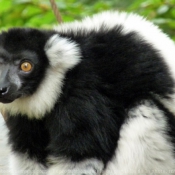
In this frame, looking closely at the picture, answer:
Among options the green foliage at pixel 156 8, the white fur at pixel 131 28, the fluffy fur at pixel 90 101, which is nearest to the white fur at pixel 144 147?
the fluffy fur at pixel 90 101

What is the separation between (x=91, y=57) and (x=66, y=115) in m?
0.58

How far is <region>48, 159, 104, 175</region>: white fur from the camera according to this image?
14.7 ft

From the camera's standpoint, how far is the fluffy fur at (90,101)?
14.8 feet

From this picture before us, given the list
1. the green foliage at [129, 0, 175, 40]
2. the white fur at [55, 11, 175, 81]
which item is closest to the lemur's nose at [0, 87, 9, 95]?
the white fur at [55, 11, 175, 81]

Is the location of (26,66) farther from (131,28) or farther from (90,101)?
(131,28)

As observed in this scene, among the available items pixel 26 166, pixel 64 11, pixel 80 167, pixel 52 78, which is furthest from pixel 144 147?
pixel 64 11

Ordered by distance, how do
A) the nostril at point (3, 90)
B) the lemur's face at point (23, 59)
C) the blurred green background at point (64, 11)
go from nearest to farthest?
the nostril at point (3, 90) → the lemur's face at point (23, 59) → the blurred green background at point (64, 11)

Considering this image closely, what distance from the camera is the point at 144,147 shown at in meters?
4.43

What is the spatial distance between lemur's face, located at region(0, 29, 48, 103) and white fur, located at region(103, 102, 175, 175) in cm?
92

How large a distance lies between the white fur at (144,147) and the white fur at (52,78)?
70 centimetres

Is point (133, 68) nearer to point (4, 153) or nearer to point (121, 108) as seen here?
point (121, 108)

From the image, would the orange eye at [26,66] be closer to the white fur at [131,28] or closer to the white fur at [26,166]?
the white fur at [131,28]

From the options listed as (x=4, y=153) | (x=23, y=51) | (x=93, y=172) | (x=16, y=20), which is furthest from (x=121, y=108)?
(x=16, y=20)

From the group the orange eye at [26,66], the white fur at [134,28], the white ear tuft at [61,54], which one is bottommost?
the orange eye at [26,66]
